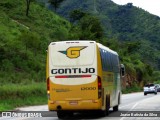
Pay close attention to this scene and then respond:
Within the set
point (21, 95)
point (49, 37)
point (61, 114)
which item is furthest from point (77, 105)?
point (49, 37)

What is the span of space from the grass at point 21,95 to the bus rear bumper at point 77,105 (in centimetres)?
1133

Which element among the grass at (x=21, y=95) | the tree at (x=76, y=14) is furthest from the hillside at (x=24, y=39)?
the tree at (x=76, y=14)

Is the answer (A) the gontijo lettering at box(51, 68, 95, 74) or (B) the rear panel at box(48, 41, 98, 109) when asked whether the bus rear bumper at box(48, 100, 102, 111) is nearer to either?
(B) the rear panel at box(48, 41, 98, 109)

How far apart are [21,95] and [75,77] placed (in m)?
18.6

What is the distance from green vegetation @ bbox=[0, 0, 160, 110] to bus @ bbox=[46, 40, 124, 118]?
10397 mm

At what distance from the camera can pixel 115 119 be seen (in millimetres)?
19703

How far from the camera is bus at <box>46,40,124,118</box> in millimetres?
19656

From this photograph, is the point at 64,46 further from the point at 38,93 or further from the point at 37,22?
the point at 37,22

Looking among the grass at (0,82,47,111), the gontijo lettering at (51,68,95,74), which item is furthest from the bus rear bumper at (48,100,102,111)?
the grass at (0,82,47,111)

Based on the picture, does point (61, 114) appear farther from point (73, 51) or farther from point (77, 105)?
point (73, 51)

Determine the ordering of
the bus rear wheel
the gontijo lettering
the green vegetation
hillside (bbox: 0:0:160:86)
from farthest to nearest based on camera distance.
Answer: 1. hillside (bbox: 0:0:160:86)
2. the green vegetation
3. the bus rear wheel
4. the gontijo lettering

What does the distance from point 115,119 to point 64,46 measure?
390cm

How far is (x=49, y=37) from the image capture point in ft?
248

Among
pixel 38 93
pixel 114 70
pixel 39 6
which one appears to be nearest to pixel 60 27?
pixel 39 6
